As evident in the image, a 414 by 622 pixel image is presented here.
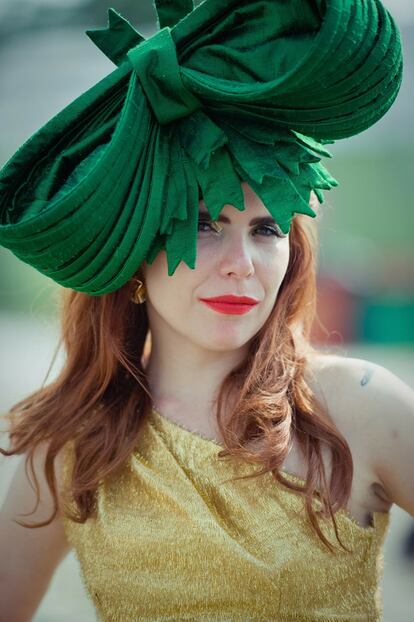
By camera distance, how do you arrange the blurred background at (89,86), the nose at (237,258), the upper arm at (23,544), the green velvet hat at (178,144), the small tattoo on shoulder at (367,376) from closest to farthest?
the green velvet hat at (178,144), the nose at (237,258), the small tattoo on shoulder at (367,376), the upper arm at (23,544), the blurred background at (89,86)

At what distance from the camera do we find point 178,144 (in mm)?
1719

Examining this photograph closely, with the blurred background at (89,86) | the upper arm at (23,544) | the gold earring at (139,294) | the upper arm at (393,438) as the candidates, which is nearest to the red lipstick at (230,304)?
the gold earring at (139,294)

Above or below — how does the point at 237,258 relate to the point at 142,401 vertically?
above

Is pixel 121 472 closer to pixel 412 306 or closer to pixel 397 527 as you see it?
pixel 397 527

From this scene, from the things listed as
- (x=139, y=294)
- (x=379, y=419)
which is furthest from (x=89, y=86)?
(x=379, y=419)

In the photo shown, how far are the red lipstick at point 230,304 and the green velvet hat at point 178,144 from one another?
0.42 feet

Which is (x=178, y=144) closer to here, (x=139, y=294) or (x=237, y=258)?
(x=237, y=258)

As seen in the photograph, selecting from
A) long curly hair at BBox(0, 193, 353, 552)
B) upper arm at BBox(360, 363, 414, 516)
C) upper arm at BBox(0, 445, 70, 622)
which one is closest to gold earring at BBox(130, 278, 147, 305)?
long curly hair at BBox(0, 193, 353, 552)

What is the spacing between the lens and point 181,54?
1684mm

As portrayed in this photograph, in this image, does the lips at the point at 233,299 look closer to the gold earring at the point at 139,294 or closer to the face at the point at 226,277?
the face at the point at 226,277

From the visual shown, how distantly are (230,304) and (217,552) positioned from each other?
543mm

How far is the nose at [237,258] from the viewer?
1741 millimetres

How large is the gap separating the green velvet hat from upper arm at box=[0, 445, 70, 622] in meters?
0.68

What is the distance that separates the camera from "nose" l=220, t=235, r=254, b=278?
5.71 ft
